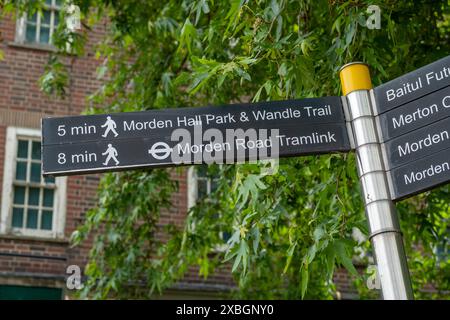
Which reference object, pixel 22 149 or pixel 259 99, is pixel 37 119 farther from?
pixel 259 99

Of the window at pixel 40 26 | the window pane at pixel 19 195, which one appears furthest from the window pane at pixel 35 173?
A: the window at pixel 40 26

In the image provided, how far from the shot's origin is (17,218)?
13.3 metres

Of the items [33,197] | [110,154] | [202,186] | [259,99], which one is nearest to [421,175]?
[110,154]

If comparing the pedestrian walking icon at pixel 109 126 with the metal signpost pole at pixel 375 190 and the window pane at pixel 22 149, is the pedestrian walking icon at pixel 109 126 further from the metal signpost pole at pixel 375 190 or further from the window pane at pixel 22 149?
the window pane at pixel 22 149

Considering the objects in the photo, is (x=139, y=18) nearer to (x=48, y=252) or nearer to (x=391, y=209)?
(x=48, y=252)

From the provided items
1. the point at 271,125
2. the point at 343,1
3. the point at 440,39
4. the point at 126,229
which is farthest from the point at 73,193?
the point at 271,125

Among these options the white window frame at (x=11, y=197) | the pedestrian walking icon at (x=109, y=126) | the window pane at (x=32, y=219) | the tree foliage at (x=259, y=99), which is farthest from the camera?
the window pane at (x=32, y=219)

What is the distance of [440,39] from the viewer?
848 centimetres

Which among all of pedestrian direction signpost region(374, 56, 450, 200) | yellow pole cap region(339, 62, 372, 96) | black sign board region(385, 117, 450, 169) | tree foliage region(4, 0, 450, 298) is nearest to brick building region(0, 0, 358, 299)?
tree foliage region(4, 0, 450, 298)

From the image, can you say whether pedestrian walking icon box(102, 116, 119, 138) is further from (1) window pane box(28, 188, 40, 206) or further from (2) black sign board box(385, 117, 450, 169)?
(1) window pane box(28, 188, 40, 206)

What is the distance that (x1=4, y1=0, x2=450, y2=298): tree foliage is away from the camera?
20.2 ft

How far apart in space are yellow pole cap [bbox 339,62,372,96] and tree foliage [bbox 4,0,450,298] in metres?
1.08

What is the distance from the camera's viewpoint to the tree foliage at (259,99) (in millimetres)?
6148

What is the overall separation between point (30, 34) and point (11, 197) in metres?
3.08
